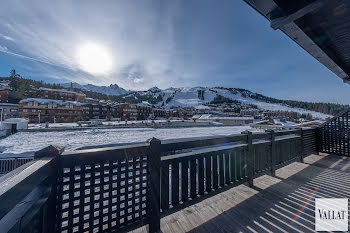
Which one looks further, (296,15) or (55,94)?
(55,94)

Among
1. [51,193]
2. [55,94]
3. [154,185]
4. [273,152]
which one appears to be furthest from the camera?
[55,94]

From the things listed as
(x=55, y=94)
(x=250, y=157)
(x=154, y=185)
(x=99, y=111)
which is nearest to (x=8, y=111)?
(x=55, y=94)

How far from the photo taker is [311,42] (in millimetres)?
1749

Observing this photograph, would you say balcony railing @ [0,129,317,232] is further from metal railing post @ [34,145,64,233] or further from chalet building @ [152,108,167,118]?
chalet building @ [152,108,167,118]

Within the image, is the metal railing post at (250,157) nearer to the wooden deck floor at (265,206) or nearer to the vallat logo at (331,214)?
the wooden deck floor at (265,206)

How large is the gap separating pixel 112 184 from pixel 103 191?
87 mm

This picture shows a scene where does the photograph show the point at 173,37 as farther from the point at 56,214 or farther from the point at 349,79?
the point at 56,214

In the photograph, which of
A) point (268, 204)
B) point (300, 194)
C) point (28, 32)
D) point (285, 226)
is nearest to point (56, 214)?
point (285, 226)

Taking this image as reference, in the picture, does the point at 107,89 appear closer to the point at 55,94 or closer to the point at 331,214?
the point at 55,94

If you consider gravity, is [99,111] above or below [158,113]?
above

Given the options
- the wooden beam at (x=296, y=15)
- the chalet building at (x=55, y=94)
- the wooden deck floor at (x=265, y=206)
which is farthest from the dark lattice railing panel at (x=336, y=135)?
the chalet building at (x=55, y=94)

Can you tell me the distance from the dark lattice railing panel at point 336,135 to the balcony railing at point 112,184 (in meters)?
4.26

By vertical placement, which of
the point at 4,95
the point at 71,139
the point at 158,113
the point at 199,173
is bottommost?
the point at 71,139

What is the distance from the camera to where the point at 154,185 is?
4.66 feet
